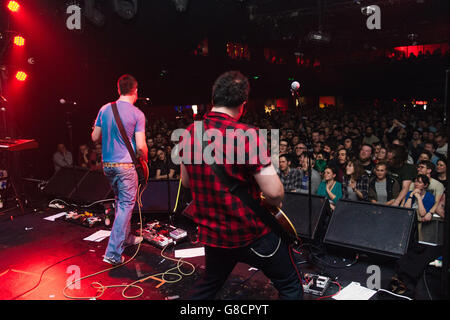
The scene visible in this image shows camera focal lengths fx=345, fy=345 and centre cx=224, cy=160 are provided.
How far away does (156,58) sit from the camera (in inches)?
307

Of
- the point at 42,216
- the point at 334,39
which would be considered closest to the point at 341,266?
the point at 42,216

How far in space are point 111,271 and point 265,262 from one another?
1.80 metres

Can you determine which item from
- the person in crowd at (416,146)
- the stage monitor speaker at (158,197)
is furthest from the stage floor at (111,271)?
the person in crowd at (416,146)

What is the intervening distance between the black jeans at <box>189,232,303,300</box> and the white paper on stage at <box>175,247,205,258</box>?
1.45m

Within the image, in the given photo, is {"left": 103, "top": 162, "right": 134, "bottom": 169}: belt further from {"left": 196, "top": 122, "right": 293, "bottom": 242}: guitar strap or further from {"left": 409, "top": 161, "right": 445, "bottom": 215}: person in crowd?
{"left": 409, "top": 161, "right": 445, "bottom": 215}: person in crowd

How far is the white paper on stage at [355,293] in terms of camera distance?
101 inches

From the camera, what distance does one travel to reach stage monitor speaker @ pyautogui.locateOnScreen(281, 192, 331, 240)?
11.1 feet

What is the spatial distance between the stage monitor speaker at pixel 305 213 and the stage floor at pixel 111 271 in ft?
0.72

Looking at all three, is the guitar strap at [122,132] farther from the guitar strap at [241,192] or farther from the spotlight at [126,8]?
the spotlight at [126,8]

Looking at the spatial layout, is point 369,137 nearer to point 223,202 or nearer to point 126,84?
point 126,84

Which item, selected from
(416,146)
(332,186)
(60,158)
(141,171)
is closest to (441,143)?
(416,146)

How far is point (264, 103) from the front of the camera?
20.4 meters

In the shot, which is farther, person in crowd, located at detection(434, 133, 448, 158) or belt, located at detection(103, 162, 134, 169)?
person in crowd, located at detection(434, 133, 448, 158)

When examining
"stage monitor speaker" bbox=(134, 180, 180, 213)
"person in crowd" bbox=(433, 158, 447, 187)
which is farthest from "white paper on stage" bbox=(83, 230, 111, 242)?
"person in crowd" bbox=(433, 158, 447, 187)
